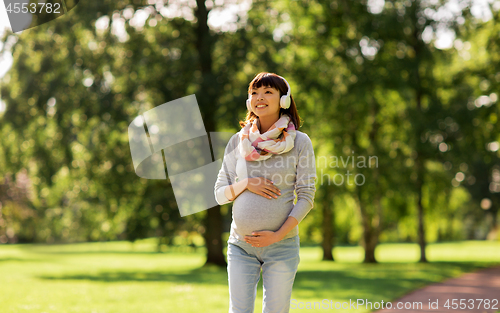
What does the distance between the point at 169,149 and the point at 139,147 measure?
977mm

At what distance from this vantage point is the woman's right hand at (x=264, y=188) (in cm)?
290

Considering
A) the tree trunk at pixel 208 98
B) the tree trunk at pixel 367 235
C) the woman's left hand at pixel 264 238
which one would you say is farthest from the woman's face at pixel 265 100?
the tree trunk at pixel 367 235

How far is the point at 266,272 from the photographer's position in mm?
2916

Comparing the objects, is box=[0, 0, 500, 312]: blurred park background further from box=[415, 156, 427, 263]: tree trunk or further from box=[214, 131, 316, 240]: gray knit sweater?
box=[214, 131, 316, 240]: gray knit sweater

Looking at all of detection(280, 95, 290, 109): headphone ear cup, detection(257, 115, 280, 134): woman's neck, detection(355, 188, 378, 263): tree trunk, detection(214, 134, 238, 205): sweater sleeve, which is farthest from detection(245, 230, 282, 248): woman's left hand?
detection(355, 188, 378, 263): tree trunk

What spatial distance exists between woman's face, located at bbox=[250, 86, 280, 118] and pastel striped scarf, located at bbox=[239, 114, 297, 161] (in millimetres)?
82

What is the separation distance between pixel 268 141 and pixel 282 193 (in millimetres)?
324

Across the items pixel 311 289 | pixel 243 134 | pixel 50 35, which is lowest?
pixel 311 289

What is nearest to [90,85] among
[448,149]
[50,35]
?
[50,35]

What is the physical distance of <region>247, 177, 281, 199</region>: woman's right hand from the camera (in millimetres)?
2902

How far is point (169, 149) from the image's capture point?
14898mm

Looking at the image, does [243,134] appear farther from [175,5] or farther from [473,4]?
[473,4]

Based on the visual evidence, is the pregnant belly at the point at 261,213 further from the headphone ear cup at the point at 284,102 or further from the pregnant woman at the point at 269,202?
the headphone ear cup at the point at 284,102

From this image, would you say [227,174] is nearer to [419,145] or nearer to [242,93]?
[242,93]
